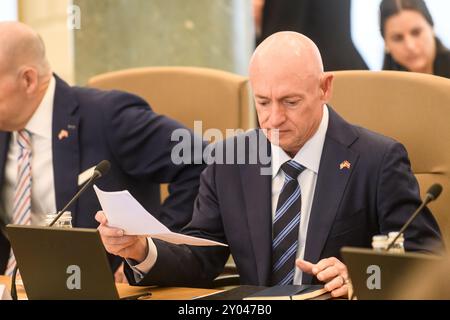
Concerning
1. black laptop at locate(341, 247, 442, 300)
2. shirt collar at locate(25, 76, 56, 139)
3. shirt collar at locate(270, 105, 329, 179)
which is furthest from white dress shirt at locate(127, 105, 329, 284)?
shirt collar at locate(25, 76, 56, 139)

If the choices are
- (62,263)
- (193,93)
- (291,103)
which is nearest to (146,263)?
(62,263)

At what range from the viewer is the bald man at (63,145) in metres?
3.42

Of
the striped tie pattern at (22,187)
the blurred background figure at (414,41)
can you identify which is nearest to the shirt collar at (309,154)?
the striped tie pattern at (22,187)

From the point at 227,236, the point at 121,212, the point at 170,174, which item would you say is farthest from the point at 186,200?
the point at 121,212

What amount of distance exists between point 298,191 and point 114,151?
3.57 ft

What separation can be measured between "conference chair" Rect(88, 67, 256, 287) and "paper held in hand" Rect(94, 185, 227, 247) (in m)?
1.10

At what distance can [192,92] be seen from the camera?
3.60 m

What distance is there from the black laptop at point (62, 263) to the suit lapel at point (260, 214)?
22.6 inches

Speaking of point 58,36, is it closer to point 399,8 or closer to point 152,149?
point 152,149

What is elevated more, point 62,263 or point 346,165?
point 346,165

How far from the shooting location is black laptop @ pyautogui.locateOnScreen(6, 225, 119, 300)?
213cm

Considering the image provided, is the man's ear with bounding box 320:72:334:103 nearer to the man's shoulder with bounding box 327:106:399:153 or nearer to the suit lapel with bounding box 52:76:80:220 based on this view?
the man's shoulder with bounding box 327:106:399:153
